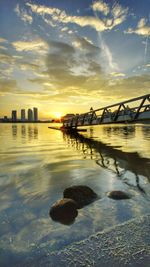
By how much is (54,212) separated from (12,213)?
1.00m

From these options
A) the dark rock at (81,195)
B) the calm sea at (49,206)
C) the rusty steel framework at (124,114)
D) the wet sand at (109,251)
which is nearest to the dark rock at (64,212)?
the calm sea at (49,206)

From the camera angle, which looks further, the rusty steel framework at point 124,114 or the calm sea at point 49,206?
the rusty steel framework at point 124,114

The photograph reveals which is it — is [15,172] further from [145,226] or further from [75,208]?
[145,226]

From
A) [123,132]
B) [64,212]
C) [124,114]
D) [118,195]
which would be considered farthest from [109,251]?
[123,132]

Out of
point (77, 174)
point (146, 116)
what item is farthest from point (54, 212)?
point (146, 116)

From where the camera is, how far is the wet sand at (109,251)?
10.4 feet

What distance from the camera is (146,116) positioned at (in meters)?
18.1

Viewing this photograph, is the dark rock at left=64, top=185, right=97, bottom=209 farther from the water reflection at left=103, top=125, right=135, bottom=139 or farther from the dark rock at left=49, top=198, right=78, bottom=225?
the water reflection at left=103, top=125, right=135, bottom=139

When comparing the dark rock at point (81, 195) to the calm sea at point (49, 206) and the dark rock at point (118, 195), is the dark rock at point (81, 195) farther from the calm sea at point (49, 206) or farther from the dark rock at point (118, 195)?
the dark rock at point (118, 195)

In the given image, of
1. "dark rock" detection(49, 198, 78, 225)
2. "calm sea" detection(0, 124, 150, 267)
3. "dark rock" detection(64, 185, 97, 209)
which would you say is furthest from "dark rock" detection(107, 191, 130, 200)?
"dark rock" detection(49, 198, 78, 225)

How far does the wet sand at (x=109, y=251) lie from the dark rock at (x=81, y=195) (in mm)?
1419

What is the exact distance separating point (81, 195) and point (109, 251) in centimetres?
230

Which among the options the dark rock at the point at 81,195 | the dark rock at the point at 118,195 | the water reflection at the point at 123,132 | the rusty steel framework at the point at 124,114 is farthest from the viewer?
the water reflection at the point at 123,132

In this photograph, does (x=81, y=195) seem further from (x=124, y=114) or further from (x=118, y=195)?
(x=124, y=114)
